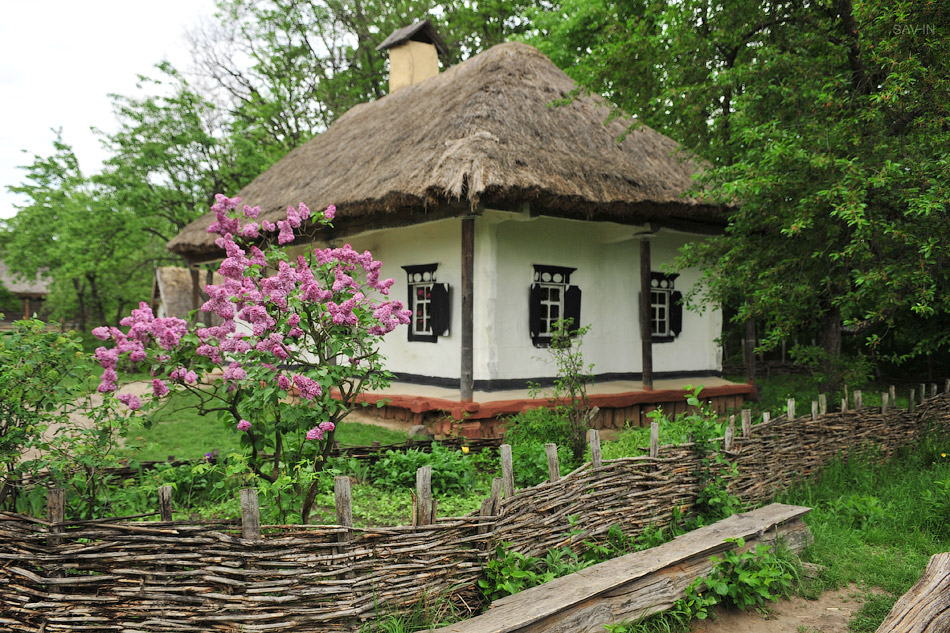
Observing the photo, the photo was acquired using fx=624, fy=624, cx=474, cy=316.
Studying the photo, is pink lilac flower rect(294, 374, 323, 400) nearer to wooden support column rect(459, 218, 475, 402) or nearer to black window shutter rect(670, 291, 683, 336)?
wooden support column rect(459, 218, 475, 402)

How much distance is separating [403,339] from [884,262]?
246 inches

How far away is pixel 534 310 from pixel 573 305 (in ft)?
2.45

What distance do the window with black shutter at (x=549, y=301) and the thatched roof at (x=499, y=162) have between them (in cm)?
109

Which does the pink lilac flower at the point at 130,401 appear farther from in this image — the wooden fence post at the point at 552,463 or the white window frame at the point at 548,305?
the white window frame at the point at 548,305

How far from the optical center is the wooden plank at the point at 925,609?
8.28 feet

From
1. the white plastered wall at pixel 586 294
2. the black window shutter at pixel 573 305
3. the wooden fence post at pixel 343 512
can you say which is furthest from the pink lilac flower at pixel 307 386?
the black window shutter at pixel 573 305

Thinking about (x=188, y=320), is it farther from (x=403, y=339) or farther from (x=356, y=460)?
(x=403, y=339)

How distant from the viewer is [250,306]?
3.42 metres

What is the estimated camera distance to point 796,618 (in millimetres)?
3377

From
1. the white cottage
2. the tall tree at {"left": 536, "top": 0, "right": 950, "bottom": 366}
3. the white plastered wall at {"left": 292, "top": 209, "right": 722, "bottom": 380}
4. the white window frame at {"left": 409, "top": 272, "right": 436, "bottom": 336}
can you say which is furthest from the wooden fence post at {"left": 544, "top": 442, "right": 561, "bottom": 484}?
the white window frame at {"left": 409, "top": 272, "right": 436, "bottom": 336}

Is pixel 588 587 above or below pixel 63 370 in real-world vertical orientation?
below

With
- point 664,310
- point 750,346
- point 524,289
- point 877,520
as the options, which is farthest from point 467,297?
point 750,346

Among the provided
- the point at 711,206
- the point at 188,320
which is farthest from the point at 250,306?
the point at 711,206

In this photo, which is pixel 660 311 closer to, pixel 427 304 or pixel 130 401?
pixel 427 304
